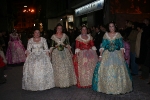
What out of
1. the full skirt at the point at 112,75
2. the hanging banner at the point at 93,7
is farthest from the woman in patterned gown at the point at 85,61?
the hanging banner at the point at 93,7

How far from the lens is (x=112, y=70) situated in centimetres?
575

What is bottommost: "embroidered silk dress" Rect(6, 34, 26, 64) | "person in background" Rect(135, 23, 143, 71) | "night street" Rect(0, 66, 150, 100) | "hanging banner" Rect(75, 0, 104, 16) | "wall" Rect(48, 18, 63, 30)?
"night street" Rect(0, 66, 150, 100)

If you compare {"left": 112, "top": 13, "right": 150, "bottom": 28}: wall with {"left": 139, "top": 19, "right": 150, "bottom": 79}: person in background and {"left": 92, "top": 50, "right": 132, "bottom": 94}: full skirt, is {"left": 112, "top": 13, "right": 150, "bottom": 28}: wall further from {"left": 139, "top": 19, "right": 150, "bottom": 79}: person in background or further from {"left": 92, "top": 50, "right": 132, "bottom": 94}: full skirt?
{"left": 92, "top": 50, "right": 132, "bottom": 94}: full skirt

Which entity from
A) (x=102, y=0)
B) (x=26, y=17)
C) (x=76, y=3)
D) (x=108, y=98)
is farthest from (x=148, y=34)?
(x=26, y=17)

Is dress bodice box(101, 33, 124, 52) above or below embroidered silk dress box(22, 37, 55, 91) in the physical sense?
above

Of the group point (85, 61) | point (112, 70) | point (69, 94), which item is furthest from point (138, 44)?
point (69, 94)

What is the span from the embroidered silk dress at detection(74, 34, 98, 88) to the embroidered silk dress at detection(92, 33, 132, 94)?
52cm

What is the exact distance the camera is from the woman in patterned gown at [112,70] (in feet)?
18.8

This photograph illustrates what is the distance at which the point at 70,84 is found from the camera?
6812mm

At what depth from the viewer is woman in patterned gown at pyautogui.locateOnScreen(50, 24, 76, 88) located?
670 cm

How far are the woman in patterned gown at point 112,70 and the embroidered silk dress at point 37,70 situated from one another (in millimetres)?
1500

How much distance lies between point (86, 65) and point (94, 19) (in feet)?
37.7

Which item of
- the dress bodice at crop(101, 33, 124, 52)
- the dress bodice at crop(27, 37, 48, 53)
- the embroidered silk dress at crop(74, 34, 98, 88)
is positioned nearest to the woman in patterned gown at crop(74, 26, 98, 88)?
the embroidered silk dress at crop(74, 34, 98, 88)

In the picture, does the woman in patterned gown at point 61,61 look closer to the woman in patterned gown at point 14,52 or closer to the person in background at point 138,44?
the person in background at point 138,44
